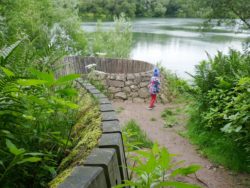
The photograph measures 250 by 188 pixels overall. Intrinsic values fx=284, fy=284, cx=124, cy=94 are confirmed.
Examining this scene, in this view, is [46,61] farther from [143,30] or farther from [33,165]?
[143,30]

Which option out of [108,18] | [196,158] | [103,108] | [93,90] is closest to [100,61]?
[196,158]

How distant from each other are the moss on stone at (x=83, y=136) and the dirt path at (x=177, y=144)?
Answer: 39 centimetres

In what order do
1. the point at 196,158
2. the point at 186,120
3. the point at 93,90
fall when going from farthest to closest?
1. the point at 186,120
2. the point at 196,158
3. the point at 93,90

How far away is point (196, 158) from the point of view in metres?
3.76

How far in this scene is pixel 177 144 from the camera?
429 cm

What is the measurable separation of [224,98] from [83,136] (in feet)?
9.65

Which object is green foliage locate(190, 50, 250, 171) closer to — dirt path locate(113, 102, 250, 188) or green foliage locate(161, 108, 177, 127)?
dirt path locate(113, 102, 250, 188)

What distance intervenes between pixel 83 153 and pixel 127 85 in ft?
20.3

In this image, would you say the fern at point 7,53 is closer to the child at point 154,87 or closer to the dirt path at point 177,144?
the dirt path at point 177,144

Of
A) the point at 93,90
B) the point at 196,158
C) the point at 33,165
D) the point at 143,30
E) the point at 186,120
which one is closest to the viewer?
the point at 33,165

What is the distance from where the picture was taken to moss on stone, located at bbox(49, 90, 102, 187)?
3.42ft

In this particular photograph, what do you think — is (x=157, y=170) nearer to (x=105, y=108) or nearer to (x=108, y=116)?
(x=108, y=116)

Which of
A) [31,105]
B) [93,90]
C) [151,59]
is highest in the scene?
A: [31,105]

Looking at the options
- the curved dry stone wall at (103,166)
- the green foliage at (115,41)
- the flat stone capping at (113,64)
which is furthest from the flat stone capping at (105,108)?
the green foliage at (115,41)
